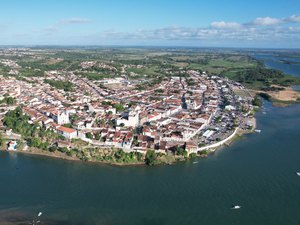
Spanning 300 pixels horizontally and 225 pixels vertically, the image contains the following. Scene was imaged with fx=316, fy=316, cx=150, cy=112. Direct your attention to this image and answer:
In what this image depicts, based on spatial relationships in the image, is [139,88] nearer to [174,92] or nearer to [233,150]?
[174,92]

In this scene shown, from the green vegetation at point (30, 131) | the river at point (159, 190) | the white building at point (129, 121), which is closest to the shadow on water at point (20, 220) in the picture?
the river at point (159, 190)

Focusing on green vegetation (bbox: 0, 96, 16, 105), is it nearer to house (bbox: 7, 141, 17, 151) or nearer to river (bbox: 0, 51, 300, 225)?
house (bbox: 7, 141, 17, 151)

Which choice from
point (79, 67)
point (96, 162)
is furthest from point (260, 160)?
point (79, 67)

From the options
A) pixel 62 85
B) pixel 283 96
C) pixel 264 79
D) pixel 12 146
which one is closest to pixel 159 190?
pixel 12 146

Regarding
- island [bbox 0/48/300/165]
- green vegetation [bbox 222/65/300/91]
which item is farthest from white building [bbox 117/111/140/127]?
green vegetation [bbox 222/65/300/91]

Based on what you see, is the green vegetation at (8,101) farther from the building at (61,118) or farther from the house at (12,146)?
the house at (12,146)

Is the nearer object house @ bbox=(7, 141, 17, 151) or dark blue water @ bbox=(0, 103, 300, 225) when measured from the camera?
dark blue water @ bbox=(0, 103, 300, 225)

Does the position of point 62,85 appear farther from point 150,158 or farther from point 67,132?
point 150,158
